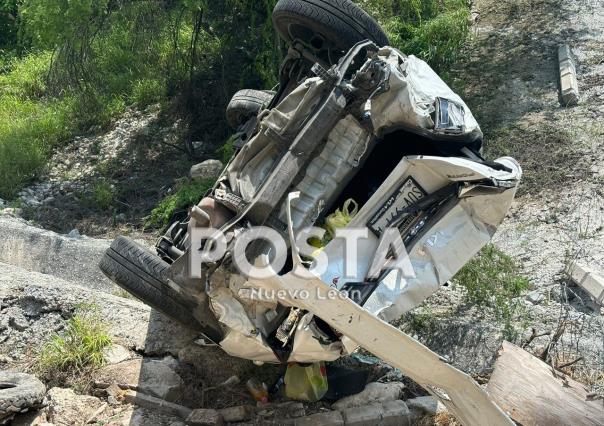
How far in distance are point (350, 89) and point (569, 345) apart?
6.73ft

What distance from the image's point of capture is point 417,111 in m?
4.05

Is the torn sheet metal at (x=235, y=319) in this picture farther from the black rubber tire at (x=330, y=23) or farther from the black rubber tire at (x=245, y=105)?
the black rubber tire at (x=245, y=105)

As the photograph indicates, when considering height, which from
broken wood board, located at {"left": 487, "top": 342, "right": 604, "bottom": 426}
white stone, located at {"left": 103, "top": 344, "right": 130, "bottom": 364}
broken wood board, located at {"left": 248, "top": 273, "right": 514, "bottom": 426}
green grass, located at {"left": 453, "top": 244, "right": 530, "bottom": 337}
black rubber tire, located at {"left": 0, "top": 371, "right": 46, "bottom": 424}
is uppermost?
broken wood board, located at {"left": 248, "top": 273, "right": 514, "bottom": 426}

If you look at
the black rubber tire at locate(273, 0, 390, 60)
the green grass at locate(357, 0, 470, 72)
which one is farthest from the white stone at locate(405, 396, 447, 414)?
the green grass at locate(357, 0, 470, 72)

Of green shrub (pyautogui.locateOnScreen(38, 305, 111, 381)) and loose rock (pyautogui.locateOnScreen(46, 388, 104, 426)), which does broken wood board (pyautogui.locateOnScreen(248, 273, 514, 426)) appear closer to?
loose rock (pyautogui.locateOnScreen(46, 388, 104, 426))

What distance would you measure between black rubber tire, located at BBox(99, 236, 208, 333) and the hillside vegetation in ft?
12.6

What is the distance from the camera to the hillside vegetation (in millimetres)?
8289

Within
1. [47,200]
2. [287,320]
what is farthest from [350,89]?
[47,200]

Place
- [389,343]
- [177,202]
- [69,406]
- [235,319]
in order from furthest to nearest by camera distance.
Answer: [177,202] → [69,406] → [235,319] → [389,343]

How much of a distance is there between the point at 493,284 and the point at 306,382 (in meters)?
1.63

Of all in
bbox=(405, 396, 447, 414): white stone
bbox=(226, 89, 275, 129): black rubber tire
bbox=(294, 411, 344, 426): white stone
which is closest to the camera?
bbox=(294, 411, 344, 426): white stone

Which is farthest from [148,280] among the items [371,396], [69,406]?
[371,396]

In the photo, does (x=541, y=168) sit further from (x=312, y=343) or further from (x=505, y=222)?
(x=312, y=343)

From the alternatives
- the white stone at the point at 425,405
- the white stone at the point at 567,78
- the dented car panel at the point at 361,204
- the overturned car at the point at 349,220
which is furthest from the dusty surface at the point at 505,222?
the dented car panel at the point at 361,204
